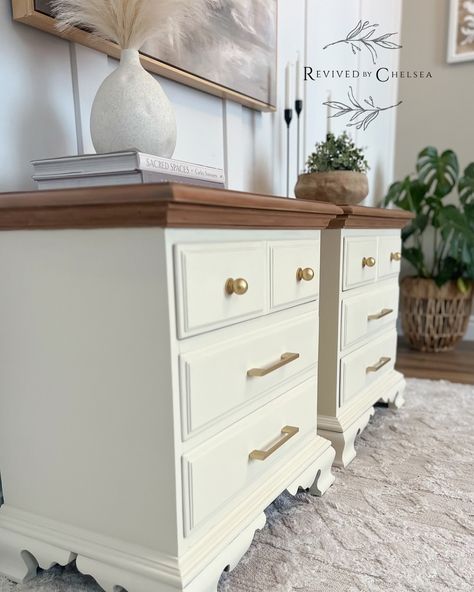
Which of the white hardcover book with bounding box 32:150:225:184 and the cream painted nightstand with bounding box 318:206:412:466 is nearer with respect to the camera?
the white hardcover book with bounding box 32:150:225:184

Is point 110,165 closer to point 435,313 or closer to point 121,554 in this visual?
point 121,554

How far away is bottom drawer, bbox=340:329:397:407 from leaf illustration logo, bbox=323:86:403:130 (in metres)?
1.08

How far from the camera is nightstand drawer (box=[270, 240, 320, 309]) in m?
0.90

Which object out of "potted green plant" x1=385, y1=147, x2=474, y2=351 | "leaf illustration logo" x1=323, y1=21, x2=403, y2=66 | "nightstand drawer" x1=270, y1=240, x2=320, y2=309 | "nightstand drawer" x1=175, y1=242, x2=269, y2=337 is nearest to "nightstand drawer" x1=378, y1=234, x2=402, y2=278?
"nightstand drawer" x1=270, y1=240, x2=320, y2=309

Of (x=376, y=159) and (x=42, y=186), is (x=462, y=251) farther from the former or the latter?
(x=42, y=186)

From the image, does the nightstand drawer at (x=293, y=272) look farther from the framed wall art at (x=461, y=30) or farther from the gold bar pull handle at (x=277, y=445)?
the framed wall art at (x=461, y=30)

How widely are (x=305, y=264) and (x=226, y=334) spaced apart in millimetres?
322

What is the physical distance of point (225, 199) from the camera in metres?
0.70

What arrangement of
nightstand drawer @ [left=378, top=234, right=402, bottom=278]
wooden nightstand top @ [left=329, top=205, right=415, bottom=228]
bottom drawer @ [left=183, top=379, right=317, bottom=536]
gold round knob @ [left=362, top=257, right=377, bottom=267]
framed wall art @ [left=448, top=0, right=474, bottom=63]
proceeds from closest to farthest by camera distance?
bottom drawer @ [left=183, top=379, right=317, bottom=536] < wooden nightstand top @ [left=329, top=205, right=415, bottom=228] < gold round knob @ [left=362, top=257, right=377, bottom=267] < nightstand drawer @ [left=378, top=234, right=402, bottom=278] < framed wall art @ [left=448, top=0, right=474, bottom=63]

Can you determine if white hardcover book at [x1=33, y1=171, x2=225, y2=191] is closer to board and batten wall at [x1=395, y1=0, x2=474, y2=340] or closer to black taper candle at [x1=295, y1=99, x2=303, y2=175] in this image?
black taper candle at [x1=295, y1=99, x2=303, y2=175]

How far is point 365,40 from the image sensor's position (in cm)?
246

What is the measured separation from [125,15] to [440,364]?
2053mm

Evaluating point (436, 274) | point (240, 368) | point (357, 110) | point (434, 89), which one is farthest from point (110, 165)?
point (434, 89)

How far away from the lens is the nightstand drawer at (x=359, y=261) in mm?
1262
